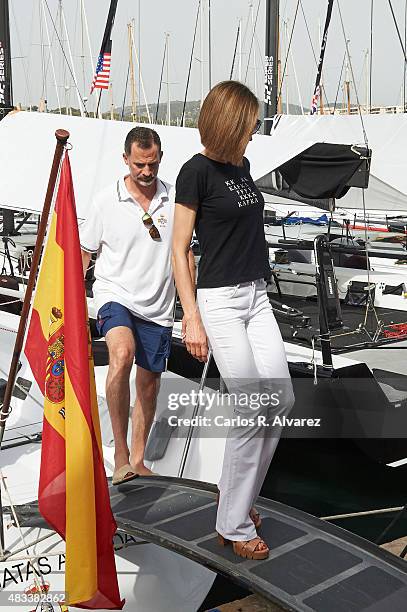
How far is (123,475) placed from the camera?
4266 mm

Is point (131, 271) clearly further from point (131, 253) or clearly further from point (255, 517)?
point (255, 517)

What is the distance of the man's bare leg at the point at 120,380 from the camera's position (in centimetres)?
413

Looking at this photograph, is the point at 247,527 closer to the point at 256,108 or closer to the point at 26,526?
the point at 26,526

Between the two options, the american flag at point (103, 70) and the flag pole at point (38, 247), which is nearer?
the flag pole at point (38, 247)

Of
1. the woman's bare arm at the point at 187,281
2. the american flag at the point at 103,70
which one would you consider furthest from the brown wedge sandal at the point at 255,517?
the american flag at the point at 103,70

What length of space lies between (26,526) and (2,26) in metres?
7.43

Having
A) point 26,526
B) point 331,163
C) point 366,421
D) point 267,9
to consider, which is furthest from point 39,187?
point 267,9

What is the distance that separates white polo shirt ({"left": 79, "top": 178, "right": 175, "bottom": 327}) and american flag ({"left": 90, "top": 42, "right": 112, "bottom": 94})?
18.0ft

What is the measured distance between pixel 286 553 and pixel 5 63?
8.20m

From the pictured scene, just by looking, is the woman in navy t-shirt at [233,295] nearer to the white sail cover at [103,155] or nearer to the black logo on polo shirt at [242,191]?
the black logo on polo shirt at [242,191]

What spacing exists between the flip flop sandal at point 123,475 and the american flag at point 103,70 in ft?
20.2

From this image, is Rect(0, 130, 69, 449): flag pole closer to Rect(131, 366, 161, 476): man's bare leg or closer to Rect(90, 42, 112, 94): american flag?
Rect(131, 366, 161, 476): man's bare leg

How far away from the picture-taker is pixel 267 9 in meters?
14.1

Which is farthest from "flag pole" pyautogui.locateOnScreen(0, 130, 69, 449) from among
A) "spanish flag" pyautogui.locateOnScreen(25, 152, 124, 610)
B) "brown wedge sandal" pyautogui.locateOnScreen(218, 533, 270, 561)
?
"brown wedge sandal" pyautogui.locateOnScreen(218, 533, 270, 561)
